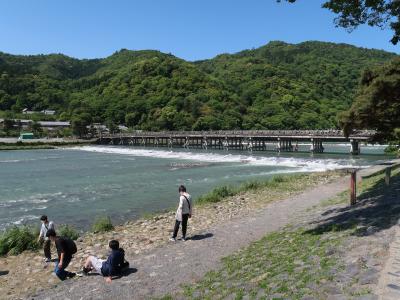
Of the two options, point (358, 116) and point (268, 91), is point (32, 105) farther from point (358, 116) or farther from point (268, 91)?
point (358, 116)

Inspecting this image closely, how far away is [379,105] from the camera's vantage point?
16.3 m

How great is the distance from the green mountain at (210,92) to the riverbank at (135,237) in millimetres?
97724

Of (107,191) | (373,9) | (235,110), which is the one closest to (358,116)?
(373,9)

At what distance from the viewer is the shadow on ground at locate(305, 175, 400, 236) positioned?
841 centimetres

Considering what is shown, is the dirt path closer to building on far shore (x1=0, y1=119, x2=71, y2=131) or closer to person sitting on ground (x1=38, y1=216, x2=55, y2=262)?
person sitting on ground (x1=38, y1=216, x2=55, y2=262)

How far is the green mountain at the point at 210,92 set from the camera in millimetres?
128125

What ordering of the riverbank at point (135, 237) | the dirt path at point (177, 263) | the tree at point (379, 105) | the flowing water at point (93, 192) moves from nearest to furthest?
the dirt path at point (177, 263) < the riverbank at point (135, 237) < the tree at point (379, 105) < the flowing water at point (93, 192)

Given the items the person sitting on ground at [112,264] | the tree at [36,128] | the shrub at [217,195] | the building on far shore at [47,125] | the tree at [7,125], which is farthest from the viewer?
the building on far shore at [47,125]

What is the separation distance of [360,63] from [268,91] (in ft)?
135

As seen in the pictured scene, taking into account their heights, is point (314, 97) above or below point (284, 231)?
above

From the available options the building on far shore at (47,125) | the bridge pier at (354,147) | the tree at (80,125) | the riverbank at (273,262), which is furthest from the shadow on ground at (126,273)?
the building on far shore at (47,125)

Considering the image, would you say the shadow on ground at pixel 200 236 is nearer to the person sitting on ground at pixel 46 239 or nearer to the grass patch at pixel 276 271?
the grass patch at pixel 276 271

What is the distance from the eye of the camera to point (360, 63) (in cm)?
15488

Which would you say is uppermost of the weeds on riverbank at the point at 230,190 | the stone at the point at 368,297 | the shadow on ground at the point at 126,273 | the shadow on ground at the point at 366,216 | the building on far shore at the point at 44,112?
the building on far shore at the point at 44,112
